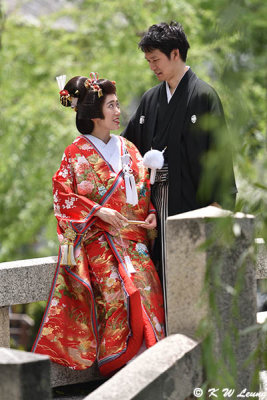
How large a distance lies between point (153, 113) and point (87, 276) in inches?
46.1

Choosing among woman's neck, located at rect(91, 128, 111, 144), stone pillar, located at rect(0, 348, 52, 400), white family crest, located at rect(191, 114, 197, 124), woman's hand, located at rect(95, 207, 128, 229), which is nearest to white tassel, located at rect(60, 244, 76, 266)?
woman's hand, located at rect(95, 207, 128, 229)

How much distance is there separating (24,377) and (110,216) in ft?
5.74

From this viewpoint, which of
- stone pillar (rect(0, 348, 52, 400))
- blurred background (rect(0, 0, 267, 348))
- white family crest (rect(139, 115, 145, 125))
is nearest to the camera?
stone pillar (rect(0, 348, 52, 400))

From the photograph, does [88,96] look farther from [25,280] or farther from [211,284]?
[211,284]

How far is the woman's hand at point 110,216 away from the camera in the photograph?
4.21 metres

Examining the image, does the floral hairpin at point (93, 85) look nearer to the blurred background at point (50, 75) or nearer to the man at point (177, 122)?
the man at point (177, 122)

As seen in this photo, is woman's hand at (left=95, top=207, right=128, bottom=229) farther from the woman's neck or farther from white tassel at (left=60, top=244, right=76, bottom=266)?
the woman's neck

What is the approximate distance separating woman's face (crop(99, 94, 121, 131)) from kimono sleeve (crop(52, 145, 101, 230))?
0.28 meters

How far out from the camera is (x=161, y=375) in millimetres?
2984

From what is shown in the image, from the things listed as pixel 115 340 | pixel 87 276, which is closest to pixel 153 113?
pixel 87 276

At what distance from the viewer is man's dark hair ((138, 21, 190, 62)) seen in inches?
169

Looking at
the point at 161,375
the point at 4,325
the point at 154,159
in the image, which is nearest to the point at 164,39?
the point at 154,159

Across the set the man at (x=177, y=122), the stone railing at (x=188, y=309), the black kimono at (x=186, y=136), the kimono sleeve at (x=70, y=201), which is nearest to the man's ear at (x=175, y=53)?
the man at (x=177, y=122)

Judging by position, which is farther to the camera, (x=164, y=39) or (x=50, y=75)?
(x=50, y=75)
